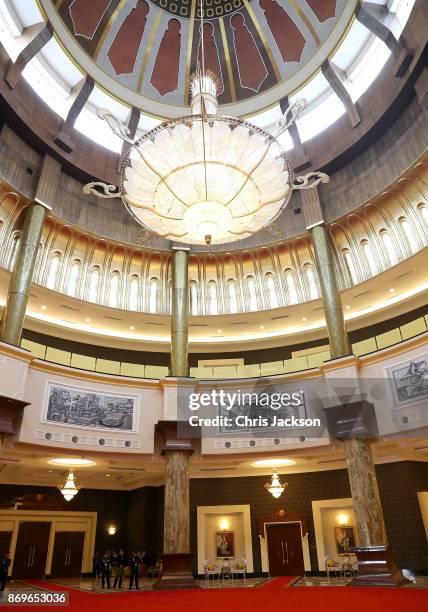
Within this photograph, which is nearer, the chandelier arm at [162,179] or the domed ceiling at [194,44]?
the chandelier arm at [162,179]

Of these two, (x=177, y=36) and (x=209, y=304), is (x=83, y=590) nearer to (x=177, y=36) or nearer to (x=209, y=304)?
(x=209, y=304)

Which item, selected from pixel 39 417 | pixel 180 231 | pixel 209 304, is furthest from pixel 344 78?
pixel 39 417

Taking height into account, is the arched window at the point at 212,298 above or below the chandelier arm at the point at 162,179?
above

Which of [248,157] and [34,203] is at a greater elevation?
[34,203]

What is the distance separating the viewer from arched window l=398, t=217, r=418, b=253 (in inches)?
556

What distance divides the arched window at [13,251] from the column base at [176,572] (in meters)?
9.45

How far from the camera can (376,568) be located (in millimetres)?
10125

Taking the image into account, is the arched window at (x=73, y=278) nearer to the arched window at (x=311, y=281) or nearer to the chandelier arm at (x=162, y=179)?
the chandelier arm at (x=162, y=179)

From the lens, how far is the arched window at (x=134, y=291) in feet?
53.9

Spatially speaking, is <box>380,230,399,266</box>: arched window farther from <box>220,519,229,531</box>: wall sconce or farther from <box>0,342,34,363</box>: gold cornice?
<box>0,342,34,363</box>: gold cornice

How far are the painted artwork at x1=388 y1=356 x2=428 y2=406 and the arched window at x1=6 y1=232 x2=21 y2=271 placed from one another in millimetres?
11452

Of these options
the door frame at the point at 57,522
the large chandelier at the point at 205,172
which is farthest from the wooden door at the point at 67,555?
the large chandelier at the point at 205,172

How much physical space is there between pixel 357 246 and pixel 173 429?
28.7 feet

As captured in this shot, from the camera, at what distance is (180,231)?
10.1 m
